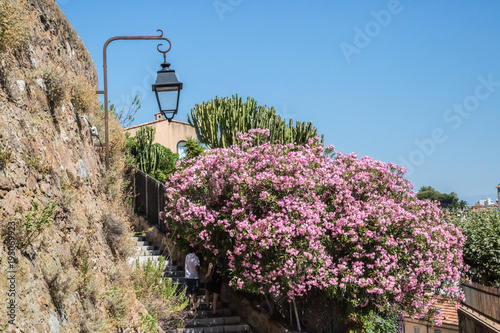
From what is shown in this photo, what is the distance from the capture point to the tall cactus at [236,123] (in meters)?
22.9

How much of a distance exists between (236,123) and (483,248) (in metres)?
10.9

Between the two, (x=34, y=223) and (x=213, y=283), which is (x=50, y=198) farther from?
(x=213, y=283)

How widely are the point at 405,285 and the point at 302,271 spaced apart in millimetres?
2774

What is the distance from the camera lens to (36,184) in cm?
712

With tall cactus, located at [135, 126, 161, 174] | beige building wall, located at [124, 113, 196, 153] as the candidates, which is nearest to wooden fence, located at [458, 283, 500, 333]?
tall cactus, located at [135, 126, 161, 174]

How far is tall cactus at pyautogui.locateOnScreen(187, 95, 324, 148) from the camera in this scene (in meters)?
22.9

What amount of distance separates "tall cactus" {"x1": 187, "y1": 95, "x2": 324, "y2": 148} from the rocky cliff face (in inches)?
476

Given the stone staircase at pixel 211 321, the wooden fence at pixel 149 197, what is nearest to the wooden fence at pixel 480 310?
the stone staircase at pixel 211 321

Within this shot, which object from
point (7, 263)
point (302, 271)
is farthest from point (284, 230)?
point (7, 263)

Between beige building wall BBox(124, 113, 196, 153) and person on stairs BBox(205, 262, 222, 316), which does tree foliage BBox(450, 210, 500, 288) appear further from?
beige building wall BBox(124, 113, 196, 153)

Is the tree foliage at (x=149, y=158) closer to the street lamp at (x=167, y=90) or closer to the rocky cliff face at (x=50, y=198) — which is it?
the street lamp at (x=167, y=90)

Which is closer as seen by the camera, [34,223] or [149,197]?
[34,223]

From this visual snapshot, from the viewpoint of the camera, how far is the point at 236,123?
74.8 ft

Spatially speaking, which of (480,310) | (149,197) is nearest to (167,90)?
(149,197)
